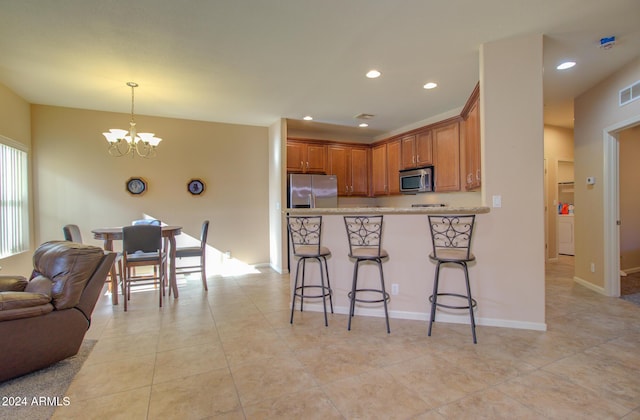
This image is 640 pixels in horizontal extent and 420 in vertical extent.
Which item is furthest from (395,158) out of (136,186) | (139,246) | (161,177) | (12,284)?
(12,284)

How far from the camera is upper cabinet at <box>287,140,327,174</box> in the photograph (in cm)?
546

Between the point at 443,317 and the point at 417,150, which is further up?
the point at 417,150

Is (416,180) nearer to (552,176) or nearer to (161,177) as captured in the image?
(552,176)

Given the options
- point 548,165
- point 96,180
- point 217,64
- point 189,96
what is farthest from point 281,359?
point 548,165

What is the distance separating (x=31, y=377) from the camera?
2029 millimetres

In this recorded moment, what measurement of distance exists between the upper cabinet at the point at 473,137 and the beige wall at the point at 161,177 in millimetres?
3364

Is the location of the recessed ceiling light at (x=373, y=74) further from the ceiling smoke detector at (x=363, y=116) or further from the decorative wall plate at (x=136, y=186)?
the decorative wall plate at (x=136, y=186)

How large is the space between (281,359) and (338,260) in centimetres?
121

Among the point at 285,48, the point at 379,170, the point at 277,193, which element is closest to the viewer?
the point at 285,48

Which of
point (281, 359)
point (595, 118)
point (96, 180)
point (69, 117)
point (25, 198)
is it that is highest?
point (69, 117)

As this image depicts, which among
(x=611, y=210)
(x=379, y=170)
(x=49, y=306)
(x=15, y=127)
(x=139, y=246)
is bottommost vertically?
(x=49, y=306)

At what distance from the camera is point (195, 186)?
5.16 metres

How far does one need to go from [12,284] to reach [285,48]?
282 cm

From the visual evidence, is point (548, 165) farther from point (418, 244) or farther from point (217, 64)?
point (217, 64)
